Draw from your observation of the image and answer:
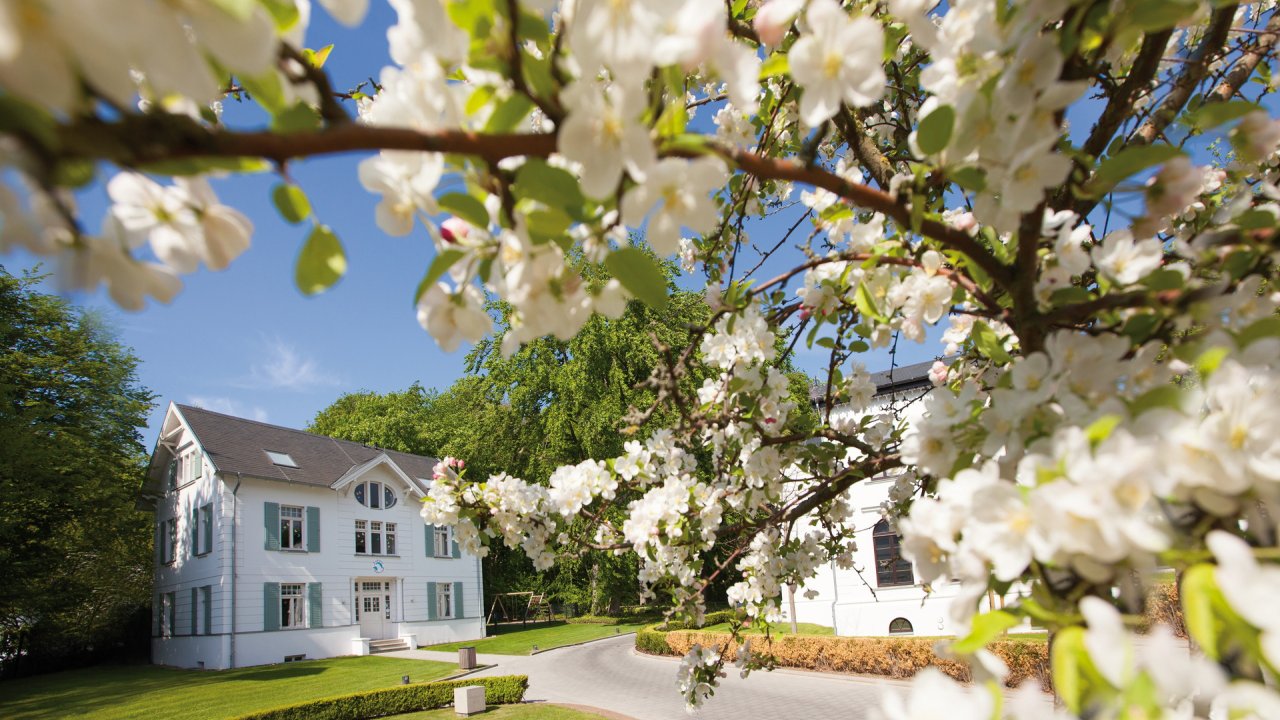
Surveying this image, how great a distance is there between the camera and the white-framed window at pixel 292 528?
1780cm

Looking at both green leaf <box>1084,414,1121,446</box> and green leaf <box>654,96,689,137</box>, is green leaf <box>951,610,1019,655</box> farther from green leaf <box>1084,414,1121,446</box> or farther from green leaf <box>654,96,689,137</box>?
green leaf <box>654,96,689,137</box>

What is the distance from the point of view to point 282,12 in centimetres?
73

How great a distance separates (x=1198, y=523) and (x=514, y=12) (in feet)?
3.23

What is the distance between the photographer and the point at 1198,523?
2.51 ft

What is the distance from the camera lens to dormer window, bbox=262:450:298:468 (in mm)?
18547

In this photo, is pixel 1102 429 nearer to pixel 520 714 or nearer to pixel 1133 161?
pixel 1133 161

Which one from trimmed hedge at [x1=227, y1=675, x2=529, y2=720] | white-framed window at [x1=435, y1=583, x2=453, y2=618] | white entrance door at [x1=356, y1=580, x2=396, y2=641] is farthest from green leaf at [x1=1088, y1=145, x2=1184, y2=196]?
white-framed window at [x1=435, y1=583, x2=453, y2=618]

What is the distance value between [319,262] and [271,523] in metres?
19.4

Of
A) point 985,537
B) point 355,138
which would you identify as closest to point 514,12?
point 355,138

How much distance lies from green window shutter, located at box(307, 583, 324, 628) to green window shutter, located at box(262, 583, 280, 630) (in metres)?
0.81

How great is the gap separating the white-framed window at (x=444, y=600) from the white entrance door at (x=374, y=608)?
1.54 meters

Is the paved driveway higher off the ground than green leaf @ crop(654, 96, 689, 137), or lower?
lower

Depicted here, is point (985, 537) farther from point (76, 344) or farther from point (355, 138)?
point (76, 344)

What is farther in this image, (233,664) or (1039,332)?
(233,664)
